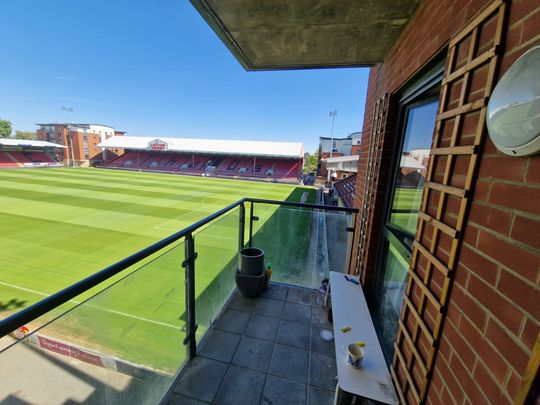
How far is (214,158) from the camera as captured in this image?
36406mm

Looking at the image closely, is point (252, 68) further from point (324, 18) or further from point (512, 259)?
point (512, 259)

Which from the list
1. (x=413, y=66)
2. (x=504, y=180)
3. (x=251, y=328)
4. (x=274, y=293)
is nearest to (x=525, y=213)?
(x=504, y=180)

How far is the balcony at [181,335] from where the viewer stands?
3.30 ft

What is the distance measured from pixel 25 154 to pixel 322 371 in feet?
173

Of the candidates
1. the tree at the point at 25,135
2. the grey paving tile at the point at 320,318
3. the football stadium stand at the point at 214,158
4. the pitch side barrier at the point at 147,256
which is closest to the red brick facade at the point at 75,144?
the football stadium stand at the point at 214,158

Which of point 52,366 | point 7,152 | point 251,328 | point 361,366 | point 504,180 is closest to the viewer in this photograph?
point 504,180

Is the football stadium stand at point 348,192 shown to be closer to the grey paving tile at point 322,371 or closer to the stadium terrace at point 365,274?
the stadium terrace at point 365,274

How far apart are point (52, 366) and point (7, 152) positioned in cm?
5126

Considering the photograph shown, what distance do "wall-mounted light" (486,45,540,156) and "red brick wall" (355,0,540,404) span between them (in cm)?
5

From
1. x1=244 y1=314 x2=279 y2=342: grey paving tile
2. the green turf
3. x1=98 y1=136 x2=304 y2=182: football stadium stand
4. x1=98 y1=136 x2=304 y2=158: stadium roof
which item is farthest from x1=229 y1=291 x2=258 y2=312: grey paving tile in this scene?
x1=98 y1=136 x2=304 y2=158: stadium roof

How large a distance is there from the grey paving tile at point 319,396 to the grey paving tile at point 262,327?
1.84 ft

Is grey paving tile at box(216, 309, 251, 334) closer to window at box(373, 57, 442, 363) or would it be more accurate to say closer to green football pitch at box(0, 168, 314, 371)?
green football pitch at box(0, 168, 314, 371)

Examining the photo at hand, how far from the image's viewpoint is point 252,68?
2.93 m

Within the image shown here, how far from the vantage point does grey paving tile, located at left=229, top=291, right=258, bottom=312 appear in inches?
106
